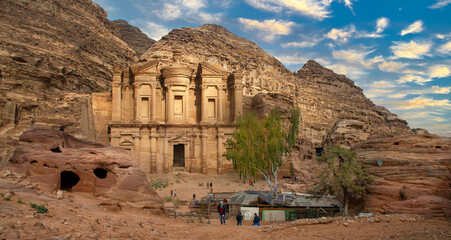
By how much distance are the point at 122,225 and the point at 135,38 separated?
97.5 meters

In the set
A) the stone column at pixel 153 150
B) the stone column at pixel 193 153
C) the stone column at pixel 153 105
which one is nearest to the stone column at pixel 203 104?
the stone column at pixel 193 153

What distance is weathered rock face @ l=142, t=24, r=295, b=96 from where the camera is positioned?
167ft

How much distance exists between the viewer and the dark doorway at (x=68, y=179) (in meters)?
11.7

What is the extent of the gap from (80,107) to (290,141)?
1713 cm

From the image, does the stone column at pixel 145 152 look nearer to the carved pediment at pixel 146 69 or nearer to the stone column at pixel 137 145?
the stone column at pixel 137 145

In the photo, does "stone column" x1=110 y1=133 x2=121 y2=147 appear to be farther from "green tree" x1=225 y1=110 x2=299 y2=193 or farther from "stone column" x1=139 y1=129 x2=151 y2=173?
"green tree" x1=225 y1=110 x2=299 y2=193

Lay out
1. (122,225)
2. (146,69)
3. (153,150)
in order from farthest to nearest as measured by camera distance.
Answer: (146,69), (153,150), (122,225)

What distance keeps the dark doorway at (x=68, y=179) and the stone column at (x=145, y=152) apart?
55.5 feet

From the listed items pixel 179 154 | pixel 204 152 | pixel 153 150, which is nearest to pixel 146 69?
pixel 153 150

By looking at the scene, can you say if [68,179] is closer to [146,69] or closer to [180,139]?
[180,139]

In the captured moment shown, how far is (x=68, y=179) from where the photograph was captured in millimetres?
12062

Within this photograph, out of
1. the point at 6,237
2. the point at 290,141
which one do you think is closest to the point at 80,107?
the point at 290,141

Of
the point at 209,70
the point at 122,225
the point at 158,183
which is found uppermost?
the point at 209,70

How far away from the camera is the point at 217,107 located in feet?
104
